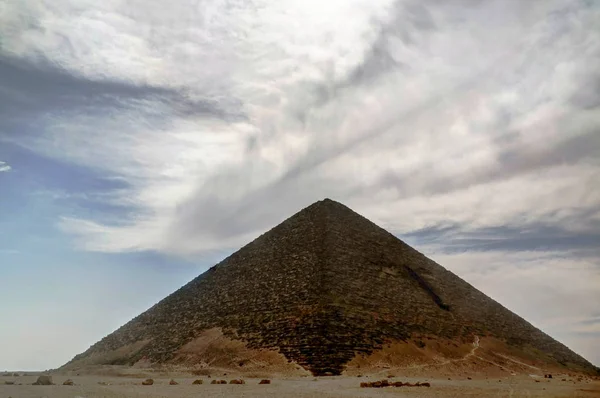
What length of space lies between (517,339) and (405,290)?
13028mm

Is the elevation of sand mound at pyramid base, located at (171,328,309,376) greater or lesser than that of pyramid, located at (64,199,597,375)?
lesser

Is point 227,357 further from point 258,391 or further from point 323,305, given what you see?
point 258,391

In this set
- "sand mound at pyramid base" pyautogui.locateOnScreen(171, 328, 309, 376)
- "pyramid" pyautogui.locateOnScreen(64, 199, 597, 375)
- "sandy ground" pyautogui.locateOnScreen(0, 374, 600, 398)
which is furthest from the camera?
"pyramid" pyautogui.locateOnScreen(64, 199, 597, 375)

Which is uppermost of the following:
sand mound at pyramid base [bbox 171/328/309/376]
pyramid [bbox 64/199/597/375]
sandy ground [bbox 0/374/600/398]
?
pyramid [bbox 64/199/597/375]

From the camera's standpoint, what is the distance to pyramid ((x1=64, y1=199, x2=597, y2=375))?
36.5 meters

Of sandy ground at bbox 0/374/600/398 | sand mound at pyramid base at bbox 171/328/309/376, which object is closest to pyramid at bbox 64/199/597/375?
sand mound at pyramid base at bbox 171/328/309/376

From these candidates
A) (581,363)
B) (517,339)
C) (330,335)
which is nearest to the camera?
(330,335)

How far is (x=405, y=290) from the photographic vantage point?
47094 millimetres

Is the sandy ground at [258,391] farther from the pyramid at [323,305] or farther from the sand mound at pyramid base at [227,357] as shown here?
the pyramid at [323,305]

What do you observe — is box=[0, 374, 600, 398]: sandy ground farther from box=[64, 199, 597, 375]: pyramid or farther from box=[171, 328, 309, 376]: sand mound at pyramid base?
box=[64, 199, 597, 375]: pyramid

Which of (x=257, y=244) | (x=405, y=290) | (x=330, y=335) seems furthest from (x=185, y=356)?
(x=405, y=290)

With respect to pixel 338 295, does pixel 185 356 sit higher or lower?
lower

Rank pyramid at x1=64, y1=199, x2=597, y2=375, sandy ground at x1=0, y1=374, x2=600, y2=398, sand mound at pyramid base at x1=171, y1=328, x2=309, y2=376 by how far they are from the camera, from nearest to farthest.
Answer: sandy ground at x1=0, y1=374, x2=600, y2=398, sand mound at pyramid base at x1=171, y1=328, x2=309, y2=376, pyramid at x1=64, y1=199, x2=597, y2=375

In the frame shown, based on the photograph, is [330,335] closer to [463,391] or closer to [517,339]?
[463,391]
